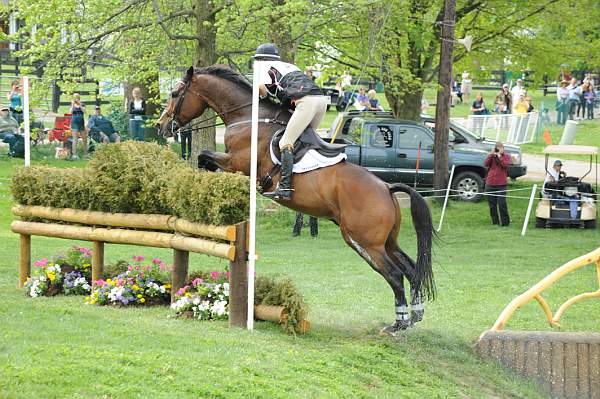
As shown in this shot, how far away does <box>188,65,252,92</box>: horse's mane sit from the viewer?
11758 millimetres

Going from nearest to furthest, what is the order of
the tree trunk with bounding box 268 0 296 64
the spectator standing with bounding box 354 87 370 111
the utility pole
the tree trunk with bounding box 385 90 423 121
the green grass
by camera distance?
1. the green grass
2. the tree trunk with bounding box 268 0 296 64
3. the utility pole
4. the tree trunk with bounding box 385 90 423 121
5. the spectator standing with bounding box 354 87 370 111

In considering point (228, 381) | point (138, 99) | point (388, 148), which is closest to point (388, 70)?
point (388, 148)

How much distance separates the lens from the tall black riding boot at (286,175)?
422 inches

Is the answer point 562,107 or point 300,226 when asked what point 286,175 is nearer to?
point 300,226

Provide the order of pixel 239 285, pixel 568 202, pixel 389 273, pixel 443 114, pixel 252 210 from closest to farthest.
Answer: pixel 252 210 → pixel 239 285 → pixel 389 273 → pixel 568 202 → pixel 443 114

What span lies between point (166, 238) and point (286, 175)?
143 cm

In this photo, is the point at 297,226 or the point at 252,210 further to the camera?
the point at 297,226

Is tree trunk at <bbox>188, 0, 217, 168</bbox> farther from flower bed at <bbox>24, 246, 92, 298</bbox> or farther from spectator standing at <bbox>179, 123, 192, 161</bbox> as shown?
flower bed at <bbox>24, 246, 92, 298</bbox>

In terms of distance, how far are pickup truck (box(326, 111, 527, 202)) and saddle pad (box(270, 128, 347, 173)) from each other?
14.4 metres

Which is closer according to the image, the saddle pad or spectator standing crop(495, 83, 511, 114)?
the saddle pad

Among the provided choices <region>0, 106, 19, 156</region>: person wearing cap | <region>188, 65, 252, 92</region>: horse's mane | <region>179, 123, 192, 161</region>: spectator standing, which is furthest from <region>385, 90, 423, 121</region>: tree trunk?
<region>188, 65, 252, 92</region>: horse's mane

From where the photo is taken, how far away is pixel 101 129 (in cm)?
2808

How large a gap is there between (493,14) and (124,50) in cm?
970

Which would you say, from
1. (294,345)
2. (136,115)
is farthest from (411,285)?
(136,115)
